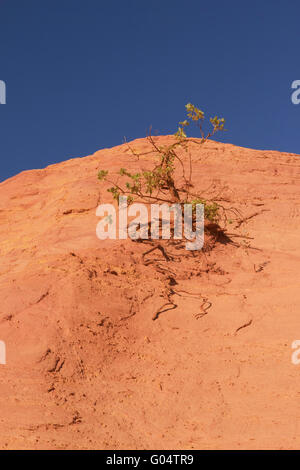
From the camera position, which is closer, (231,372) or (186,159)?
(231,372)

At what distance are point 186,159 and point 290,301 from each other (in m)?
4.36

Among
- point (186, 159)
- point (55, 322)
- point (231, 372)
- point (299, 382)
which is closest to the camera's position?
point (299, 382)

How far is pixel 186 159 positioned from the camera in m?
8.46

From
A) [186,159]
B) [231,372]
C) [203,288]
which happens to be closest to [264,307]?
[203,288]

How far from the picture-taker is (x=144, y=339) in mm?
4324

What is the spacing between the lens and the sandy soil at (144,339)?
10.6 feet

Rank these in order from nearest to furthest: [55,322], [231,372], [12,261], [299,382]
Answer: [299,382], [231,372], [55,322], [12,261]

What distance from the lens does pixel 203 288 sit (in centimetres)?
529

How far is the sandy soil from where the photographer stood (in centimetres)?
322
